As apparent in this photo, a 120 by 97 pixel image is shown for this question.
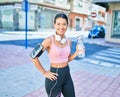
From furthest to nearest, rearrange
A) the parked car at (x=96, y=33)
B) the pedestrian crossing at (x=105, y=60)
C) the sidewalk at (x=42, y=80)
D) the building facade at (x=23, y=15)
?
1. the building facade at (x=23, y=15)
2. the parked car at (x=96, y=33)
3. the pedestrian crossing at (x=105, y=60)
4. the sidewalk at (x=42, y=80)

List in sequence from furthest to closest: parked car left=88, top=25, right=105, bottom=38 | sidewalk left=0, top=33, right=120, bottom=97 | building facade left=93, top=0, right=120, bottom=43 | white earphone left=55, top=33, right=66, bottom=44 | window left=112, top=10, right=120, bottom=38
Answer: parked car left=88, top=25, right=105, bottom=38 → window left=112, top=10, right=120, bottom=38 → building facade left=93, top=0, right=120, bottom=43 → sidewalk left=0, top=33, right=120, bottom=97 → white earphone left=55, top=33, right=66, bottom=44

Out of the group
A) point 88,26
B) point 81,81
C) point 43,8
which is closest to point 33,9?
point 43,8

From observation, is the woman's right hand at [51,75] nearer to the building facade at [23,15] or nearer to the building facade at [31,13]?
the building facade at [31,13]

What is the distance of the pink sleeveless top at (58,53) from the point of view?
2.80 metres

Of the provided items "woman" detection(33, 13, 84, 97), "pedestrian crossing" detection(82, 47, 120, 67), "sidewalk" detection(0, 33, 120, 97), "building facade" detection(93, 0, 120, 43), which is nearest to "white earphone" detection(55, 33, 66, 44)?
"woman" detection(33, 13, 84, 97)

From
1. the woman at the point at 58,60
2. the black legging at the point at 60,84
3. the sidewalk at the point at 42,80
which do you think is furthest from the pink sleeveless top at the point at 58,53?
the sidewalk at the point at 42,80

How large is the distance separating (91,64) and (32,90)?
4.10m

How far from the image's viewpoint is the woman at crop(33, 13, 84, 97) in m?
2.80

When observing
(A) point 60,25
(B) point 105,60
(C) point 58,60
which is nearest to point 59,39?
(A) point 60,25

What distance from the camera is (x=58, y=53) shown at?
2812mm

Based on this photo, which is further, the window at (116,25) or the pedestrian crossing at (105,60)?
the window at (116,25)

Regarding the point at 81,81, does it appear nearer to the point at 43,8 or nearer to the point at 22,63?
the point at 22,63

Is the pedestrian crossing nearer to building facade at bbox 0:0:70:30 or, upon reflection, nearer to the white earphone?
the white earphone

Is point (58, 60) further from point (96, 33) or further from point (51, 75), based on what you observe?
point (96, 33)
